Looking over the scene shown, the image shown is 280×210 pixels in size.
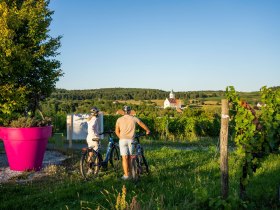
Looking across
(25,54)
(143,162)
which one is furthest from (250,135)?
(25,54)

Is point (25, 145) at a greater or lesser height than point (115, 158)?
greater

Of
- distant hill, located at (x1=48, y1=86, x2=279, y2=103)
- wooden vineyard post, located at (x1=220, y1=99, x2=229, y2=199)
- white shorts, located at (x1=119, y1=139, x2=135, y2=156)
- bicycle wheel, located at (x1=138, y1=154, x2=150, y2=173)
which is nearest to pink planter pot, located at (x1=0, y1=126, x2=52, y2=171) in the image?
white shorts, located at (x1=119, y1=139, x2=135, y2=156)

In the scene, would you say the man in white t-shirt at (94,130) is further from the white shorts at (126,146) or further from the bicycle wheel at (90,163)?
the white shorts at (126,146)

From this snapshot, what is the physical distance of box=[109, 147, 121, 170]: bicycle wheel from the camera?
8.61 m

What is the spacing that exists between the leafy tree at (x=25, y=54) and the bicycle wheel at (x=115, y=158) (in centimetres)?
352

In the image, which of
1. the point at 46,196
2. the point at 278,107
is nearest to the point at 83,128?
the point at 46,196

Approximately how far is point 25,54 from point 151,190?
843cm

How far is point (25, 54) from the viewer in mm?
12883

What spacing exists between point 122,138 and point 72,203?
2.12 metres

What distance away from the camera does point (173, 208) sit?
4902 mm

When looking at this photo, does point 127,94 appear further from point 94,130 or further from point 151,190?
point 151,190

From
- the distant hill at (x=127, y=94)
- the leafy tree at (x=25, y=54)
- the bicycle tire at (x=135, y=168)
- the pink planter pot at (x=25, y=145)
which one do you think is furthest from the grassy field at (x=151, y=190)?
the distant hill at (x=127, y=94)

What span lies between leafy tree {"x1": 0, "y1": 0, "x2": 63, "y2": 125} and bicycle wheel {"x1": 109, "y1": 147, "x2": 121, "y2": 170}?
139 inches

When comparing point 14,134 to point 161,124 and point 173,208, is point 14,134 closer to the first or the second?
point 173,208
